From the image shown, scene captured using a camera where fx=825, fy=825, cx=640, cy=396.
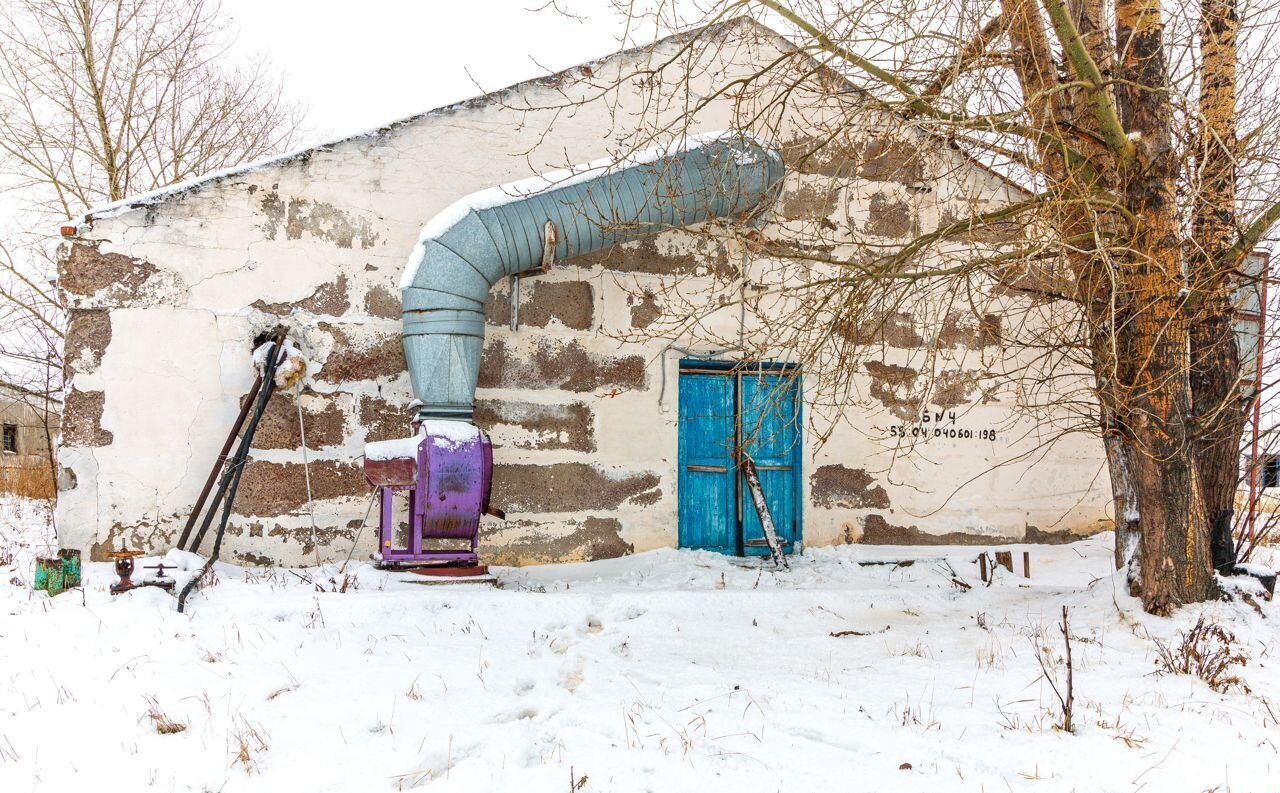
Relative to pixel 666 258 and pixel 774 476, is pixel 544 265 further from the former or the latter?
pixel 774 476

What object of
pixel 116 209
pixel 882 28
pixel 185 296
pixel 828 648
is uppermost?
pixel 882 28

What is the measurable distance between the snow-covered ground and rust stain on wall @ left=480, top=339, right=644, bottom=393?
166 cm

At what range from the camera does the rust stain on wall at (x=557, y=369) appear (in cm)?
627

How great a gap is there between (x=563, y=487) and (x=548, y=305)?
4.65 feet

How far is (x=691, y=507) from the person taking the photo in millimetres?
6820

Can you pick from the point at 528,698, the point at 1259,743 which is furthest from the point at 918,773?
the point at 528,698

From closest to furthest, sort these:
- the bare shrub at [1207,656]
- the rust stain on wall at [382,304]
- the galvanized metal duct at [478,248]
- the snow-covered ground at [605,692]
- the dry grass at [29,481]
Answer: the snow-covered ground at [605,692]
the bare shrub at [1207,656]
the galvanized metal duct at [478,248]
the rust stain on wall at [382,304]
the dry grass at [29,481]

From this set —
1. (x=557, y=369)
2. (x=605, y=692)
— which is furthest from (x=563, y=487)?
(x=605, y=692)

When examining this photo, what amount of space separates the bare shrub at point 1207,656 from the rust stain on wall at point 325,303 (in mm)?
5417

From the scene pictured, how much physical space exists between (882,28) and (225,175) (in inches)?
176

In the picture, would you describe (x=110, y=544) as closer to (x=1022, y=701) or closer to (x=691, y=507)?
(x=691, y=507)

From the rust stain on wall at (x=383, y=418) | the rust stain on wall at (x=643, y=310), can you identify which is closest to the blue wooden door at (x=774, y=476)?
the rust stain on wall at (x=643, y=310)

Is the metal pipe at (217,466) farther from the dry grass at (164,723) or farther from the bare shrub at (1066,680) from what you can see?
the bare shrub at (1066,680)

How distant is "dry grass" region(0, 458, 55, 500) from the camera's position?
12.0 metres
